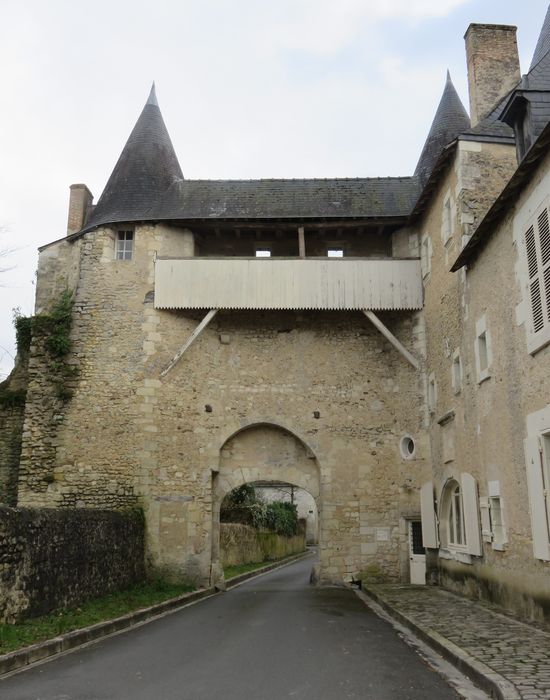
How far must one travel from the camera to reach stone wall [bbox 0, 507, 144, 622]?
7.26 meters

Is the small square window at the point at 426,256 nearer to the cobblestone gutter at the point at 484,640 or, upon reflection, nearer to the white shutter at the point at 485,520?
the white shutter at the point at 485,520

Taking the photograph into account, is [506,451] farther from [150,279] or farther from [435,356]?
[150,279]

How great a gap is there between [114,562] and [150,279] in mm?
6083

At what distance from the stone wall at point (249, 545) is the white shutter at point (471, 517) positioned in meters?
10.9

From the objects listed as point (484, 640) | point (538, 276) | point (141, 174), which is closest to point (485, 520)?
point (484, 640)

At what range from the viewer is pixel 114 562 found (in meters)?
11.0

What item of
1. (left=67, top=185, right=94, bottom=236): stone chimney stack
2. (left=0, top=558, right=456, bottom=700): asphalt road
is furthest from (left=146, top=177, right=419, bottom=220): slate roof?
(left=0, top=558, right=456, bottom=700): asphalt road

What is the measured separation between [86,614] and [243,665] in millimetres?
3303

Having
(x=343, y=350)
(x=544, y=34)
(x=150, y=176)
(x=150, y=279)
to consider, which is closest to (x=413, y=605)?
(x=343, y=350)

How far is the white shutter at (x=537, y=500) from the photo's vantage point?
7465 mm

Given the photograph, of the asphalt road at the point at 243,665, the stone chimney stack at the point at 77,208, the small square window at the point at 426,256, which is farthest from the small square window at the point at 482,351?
the stone chimney stack at the point at 77,208

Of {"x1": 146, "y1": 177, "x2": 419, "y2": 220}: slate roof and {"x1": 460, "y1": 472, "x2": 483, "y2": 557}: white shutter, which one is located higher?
{"x1": 146, "y1": 177, "x2": 419, "y2": 220}: slate roof

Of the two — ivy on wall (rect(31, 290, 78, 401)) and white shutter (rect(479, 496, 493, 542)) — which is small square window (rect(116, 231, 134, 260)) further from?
white shutter (rect(479, 496, 493, 542))

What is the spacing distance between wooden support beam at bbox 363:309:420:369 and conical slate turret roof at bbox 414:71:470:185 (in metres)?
3.75
